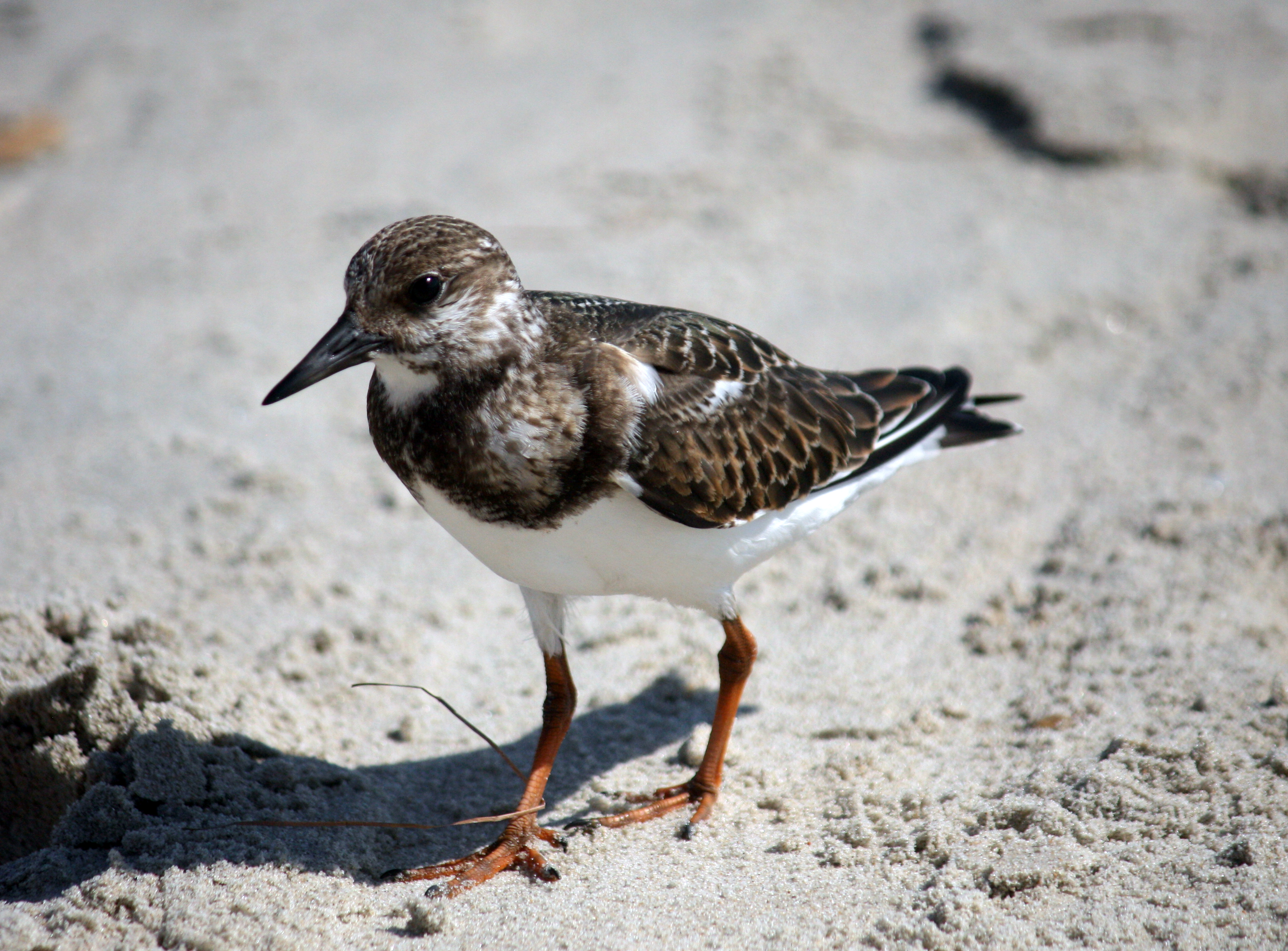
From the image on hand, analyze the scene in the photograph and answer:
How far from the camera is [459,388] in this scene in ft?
10.1

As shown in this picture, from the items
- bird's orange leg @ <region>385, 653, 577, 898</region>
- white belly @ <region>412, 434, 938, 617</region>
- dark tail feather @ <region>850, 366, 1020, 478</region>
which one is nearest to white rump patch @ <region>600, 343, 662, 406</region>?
white belly @ <region>412, 434, 938, 617</region>

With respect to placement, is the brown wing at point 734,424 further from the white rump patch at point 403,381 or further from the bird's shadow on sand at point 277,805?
the bird's shadow on sand at point 277,805

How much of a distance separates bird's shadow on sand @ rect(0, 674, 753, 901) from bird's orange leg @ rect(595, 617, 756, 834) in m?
0.20

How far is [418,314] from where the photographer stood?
3.08 m

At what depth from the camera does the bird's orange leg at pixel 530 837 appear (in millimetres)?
3270

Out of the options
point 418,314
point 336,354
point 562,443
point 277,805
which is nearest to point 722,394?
point 562,443

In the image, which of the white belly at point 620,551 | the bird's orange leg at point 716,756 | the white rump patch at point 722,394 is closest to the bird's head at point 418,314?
the white belly at point 620,551

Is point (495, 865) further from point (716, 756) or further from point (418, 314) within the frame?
point (418, 314)

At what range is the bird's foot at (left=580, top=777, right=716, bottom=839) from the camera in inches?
141

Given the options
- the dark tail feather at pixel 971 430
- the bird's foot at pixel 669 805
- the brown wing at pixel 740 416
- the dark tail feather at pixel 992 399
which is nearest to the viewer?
the brown wing at pixel 740 416

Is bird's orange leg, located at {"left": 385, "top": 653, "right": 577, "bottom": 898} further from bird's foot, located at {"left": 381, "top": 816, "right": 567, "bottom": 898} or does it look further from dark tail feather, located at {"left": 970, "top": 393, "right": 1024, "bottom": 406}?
dark tail feather, located at {"left": 970, "top": 393, "right": 1024, "bottom": 406}

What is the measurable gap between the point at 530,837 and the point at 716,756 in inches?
26.8

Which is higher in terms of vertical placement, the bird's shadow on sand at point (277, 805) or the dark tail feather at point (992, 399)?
the dark tail feather at point (992, 399)

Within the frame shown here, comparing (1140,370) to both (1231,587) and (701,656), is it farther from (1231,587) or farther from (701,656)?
(701,656)
